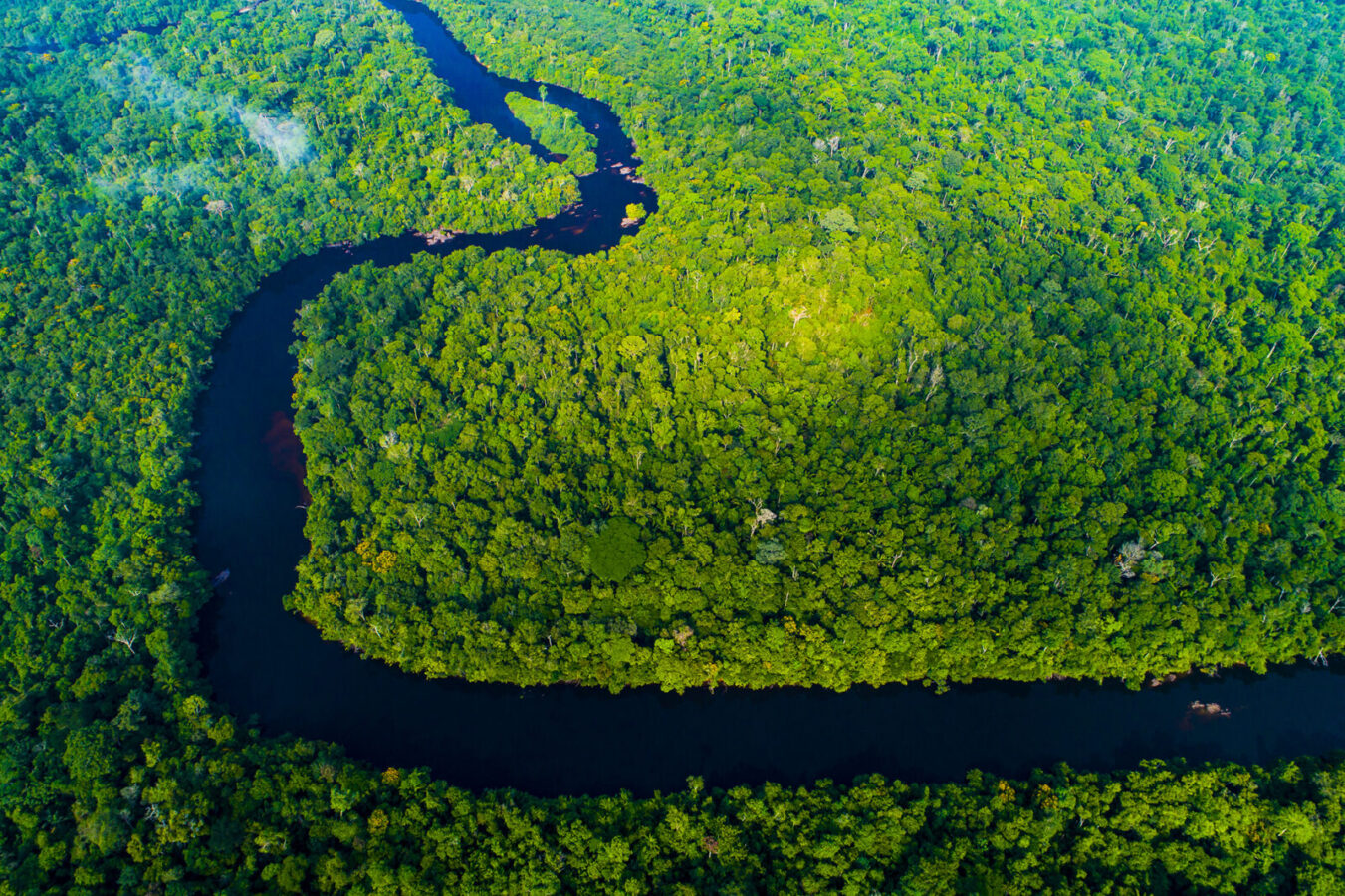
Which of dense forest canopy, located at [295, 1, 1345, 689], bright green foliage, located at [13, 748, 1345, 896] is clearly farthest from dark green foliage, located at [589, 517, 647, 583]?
bright green foliage, located at [13, 748, 1345, 896]

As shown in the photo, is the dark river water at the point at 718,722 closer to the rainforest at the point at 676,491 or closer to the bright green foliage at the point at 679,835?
the rainforest at the point at 676,491

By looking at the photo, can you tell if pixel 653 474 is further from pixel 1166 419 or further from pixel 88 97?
pixel 88 97

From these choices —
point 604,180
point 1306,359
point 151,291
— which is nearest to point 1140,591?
point 1306,359

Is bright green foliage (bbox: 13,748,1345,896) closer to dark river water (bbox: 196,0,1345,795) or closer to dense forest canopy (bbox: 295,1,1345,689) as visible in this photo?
dark river water (bbox: 196,0,1345,795)

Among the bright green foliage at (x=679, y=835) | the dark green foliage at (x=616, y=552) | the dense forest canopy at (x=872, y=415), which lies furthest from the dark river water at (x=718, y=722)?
the dark green foliage at (x=616, y=552)

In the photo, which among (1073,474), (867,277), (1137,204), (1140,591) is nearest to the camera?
(1140,591)

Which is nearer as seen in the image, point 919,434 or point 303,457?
point 919,434
